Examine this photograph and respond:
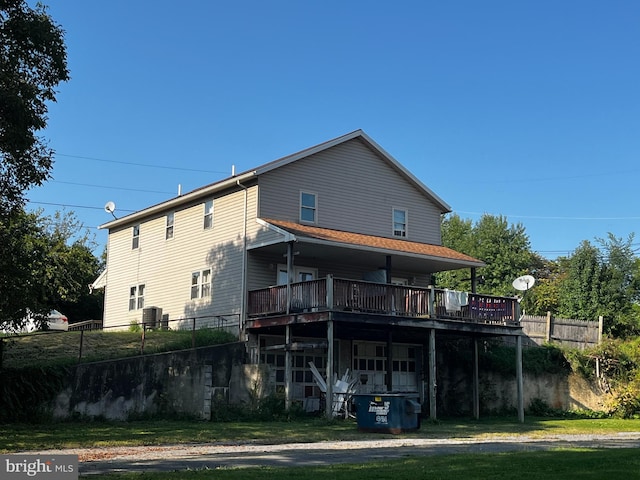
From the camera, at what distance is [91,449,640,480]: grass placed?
10.8 metres

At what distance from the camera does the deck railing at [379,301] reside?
25250mm

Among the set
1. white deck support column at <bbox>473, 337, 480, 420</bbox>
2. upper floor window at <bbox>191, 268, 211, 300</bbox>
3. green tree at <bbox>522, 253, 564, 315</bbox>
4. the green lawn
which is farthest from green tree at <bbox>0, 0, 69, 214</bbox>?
green tree at <bbox>522, 253, 564, 315</bbox>

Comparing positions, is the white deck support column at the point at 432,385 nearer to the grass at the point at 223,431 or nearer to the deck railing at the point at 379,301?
the grass at the point at 223,431

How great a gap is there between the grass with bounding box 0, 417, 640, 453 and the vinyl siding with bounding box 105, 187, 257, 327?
719 cm

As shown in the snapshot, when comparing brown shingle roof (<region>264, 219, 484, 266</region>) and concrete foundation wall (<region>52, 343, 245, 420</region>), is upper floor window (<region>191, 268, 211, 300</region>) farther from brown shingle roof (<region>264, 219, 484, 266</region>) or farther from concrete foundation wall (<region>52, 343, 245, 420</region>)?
concrete foundation wall (<region>52, 343, 245, 420</region>)

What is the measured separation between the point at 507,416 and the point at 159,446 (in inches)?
724

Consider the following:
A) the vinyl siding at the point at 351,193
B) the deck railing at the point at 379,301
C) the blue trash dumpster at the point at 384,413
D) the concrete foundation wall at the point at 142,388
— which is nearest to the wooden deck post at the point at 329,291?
the deck railing at the point at 379,301

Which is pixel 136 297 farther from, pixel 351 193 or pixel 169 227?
pixel 351 193

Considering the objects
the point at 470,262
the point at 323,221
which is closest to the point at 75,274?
the point at 323,221

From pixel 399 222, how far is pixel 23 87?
18100 millimetres

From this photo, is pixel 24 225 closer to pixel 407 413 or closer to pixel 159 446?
pixel 159 446

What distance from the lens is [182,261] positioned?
32344 mm

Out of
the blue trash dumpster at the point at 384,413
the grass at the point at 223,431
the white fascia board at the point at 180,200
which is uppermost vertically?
the white fascia board at the point at 180,200

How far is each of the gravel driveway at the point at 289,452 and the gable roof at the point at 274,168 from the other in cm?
1286
